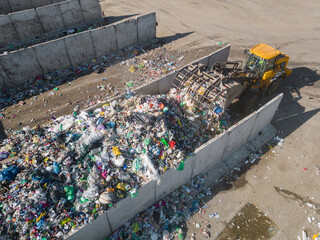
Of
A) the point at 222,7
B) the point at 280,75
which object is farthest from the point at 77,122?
the point at 222,7

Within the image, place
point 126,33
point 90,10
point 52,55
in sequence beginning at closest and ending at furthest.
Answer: point 52,55
point 126,33
point 90,10

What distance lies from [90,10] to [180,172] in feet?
44.0

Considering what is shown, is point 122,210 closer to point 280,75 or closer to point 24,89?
point 24,89

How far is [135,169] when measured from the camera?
524cm

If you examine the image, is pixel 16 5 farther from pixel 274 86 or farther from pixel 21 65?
pixel 274 86

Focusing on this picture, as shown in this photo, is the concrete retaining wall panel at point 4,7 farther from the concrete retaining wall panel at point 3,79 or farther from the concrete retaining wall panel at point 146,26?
the concrete retaining wall panel at point 146,26

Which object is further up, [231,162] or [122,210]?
[122,210]

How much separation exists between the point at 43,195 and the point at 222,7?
61.8 ft

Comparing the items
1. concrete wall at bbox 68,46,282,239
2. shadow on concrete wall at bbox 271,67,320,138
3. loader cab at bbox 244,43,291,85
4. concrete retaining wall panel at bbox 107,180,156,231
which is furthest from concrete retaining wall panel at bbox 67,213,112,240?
loader cab at bbox 244,43,291,85

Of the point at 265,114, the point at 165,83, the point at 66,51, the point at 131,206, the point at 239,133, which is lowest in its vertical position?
the point at 131,206

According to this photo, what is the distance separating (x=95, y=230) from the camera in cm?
466

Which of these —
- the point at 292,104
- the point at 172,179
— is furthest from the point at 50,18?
the point at 292,104

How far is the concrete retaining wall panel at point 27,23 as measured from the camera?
38.4 feet

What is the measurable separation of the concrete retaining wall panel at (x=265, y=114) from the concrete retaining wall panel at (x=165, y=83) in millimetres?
3435
